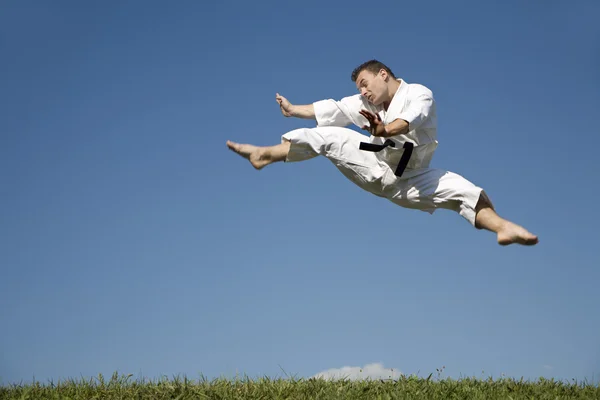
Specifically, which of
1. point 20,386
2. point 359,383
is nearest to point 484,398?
point 359,383

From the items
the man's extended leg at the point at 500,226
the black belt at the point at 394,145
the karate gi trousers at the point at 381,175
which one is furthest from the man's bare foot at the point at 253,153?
the man's extended leg at the point at 500,226

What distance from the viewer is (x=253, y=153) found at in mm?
7281

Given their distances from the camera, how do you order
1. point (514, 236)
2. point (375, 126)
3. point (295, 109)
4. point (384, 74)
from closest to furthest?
point (375, 126)
point (514, 236)
point (384, 74)
point (295, 109)

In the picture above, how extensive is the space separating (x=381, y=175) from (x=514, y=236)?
1.54 meters

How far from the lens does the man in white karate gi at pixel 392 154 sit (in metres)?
7.18

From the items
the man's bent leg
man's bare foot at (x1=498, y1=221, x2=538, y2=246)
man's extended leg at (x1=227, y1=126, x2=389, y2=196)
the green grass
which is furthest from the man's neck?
the green grass

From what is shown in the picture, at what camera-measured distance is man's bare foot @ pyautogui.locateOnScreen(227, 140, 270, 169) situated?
286 inches

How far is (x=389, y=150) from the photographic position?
729cm

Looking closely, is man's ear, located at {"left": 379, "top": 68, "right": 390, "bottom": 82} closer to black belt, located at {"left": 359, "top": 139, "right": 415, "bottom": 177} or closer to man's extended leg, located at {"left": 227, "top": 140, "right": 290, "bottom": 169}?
black belt, located at {"left": 359, "top": 139, "right": 415, "bottom": 177}

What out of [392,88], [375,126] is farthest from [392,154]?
[375,126]

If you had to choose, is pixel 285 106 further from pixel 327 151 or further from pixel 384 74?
pixel 384 74

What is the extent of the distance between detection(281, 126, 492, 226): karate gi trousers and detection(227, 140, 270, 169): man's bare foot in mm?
252

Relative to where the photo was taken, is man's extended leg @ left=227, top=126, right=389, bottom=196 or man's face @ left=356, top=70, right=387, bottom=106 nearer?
man's extended leg @ left=227, top=126, right=389, bottom=196

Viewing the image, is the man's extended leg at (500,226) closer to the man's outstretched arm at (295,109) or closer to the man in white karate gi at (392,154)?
the man in white karate gi at (392,154)
